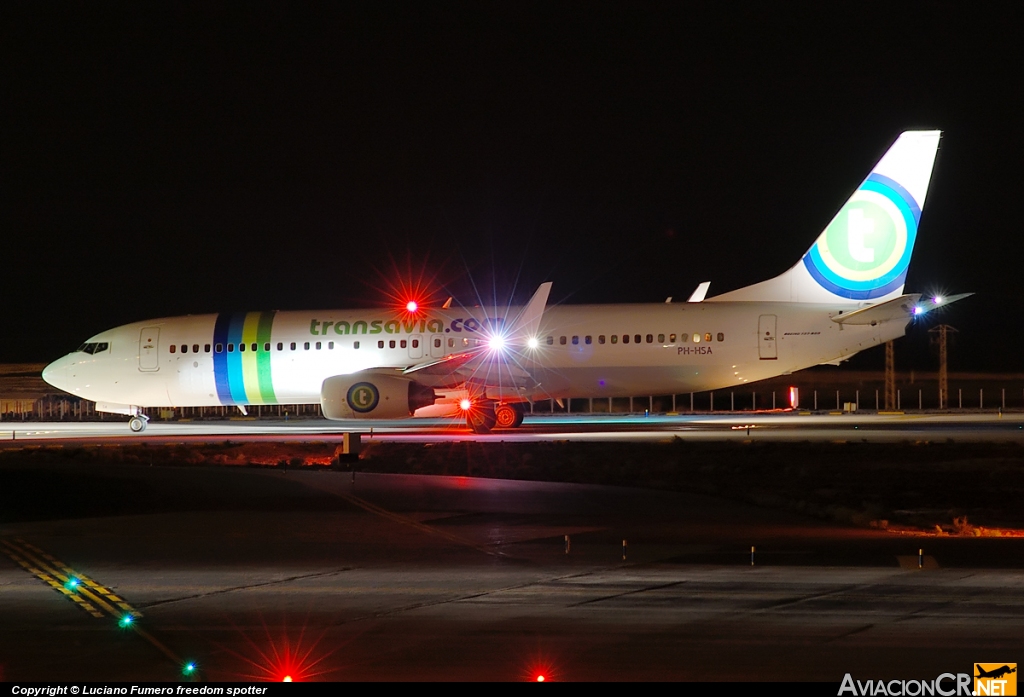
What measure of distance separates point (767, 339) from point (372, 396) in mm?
10969

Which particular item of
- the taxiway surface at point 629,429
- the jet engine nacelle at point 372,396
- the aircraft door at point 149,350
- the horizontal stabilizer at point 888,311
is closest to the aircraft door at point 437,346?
the jet engine nacelle at point 372,396

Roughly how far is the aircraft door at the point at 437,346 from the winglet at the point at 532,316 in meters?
2.16

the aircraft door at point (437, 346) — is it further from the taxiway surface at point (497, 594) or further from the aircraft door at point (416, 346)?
the taxiway surface at point (497, 594)

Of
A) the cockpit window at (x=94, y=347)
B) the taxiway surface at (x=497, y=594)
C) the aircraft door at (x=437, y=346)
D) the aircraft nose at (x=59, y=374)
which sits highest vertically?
the cockpit window at (x=94, y=347)

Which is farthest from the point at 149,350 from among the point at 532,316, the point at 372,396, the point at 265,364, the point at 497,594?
the point at 497,594

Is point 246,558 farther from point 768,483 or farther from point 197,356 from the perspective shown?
point 197,356

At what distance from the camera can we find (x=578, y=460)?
914 inches

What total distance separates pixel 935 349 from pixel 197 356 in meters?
58.4

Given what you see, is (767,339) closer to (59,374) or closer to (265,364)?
(265,364)

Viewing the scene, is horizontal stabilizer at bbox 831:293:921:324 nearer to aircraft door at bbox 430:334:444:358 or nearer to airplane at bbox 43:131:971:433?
airplane at bbox 43:131:971:433

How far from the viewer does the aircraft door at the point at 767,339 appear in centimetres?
3209

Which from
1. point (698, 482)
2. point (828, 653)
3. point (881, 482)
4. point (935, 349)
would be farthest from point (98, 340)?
point (935, 349)

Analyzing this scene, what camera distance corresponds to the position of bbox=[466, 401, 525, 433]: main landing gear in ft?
105

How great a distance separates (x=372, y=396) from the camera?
Answer: 31656mm
